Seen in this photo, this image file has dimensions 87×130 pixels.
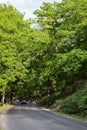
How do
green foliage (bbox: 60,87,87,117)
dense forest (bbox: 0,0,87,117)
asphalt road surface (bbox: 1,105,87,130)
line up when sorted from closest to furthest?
asphalt road surface (bbox: 1,105,87,130) → green foliage (bbox: 60,87,87,117) → dense forest (bbox: 0,0,87,117)

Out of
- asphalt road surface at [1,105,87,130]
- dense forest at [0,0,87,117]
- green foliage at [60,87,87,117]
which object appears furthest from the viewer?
dense forest at [0,0,87,117]

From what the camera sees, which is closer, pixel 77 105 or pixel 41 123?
pixel 41 123

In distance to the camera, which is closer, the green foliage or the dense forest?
the green foliage

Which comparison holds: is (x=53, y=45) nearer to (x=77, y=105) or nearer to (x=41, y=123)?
(x=77, y=105)

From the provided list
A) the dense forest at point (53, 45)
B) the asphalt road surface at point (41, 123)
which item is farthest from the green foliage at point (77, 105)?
the dense forest at point (53, 45)

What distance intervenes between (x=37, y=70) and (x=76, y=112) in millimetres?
27617

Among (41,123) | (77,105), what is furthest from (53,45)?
(41,123)

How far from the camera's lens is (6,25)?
43156mm

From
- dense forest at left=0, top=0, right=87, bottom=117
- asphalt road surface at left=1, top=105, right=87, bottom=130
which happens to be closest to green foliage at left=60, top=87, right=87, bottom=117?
asphalt road surface at left=1, top=105, right=87, bottom=130

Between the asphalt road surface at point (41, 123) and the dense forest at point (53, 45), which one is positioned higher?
the dense forest at point (53, 45)

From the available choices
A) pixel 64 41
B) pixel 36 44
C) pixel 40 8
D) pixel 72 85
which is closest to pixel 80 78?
pixel 72 85

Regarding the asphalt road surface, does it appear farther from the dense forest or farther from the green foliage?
the dense forest

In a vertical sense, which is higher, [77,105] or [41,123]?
[41,123]

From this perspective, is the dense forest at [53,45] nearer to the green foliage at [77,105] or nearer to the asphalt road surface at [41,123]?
the green foliage at [77,105]
